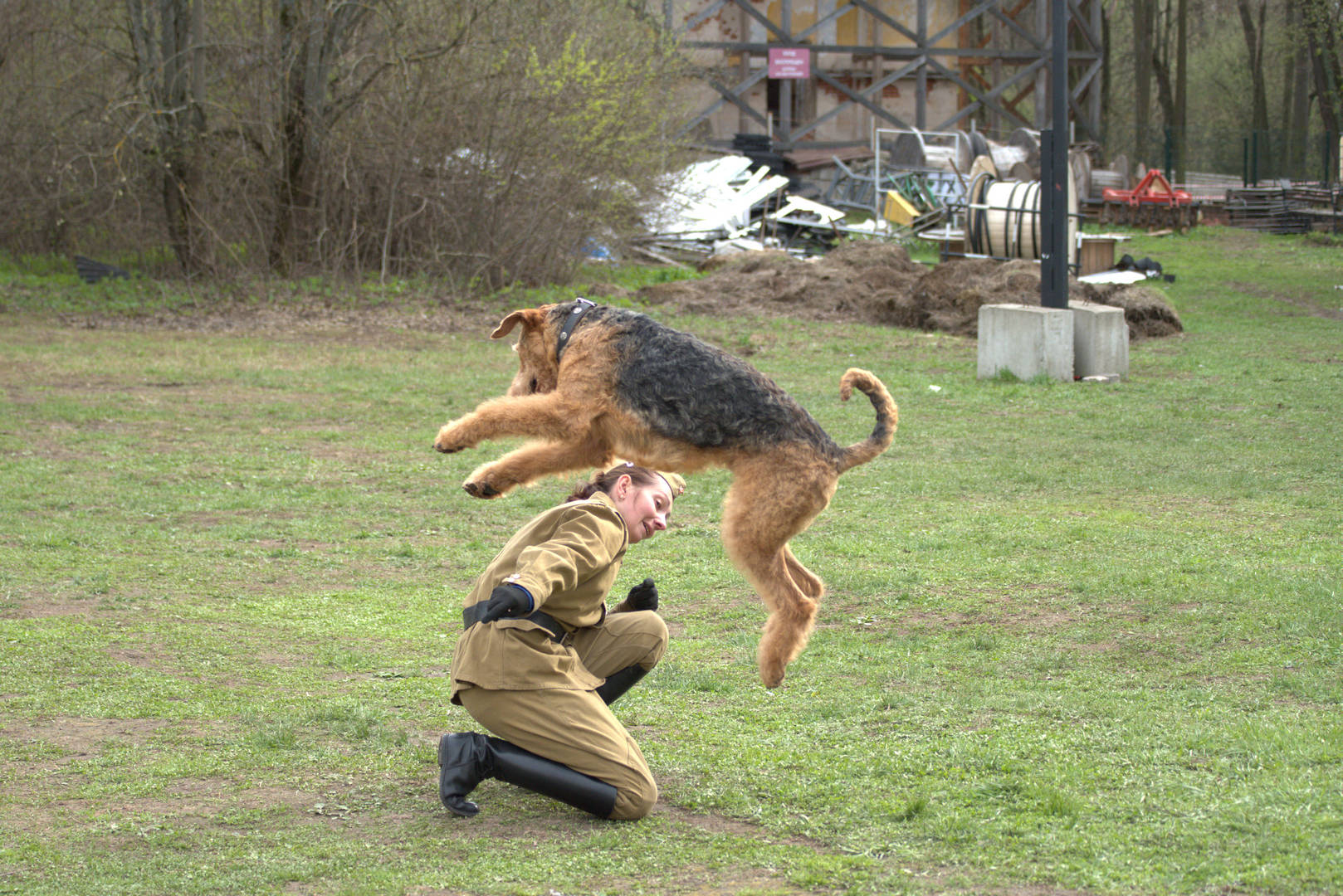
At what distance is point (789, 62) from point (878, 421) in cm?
2705

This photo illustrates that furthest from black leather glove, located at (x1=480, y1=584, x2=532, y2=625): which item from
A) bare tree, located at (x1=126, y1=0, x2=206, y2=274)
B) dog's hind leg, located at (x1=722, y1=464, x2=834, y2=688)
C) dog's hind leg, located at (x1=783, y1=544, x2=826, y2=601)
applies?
bare tree, located at (x1=126, y1=0, x2=206, y2=274)

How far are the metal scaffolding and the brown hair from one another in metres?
25.8

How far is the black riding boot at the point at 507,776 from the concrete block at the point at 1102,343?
10506 mm

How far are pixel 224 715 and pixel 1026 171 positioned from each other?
24222 mm

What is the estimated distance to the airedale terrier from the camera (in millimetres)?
4000

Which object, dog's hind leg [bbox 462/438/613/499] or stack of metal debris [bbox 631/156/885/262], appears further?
stack of metal debris [bbox 631/156/885/262]

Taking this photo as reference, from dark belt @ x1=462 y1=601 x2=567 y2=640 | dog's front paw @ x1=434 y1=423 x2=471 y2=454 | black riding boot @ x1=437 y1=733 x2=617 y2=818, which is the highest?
dog's front paw @ x1=434 y1=423 x2=471 y2=454

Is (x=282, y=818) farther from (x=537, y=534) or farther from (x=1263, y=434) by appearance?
(x=1263, y=434)

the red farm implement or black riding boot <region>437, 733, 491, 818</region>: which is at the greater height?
the red farm implement

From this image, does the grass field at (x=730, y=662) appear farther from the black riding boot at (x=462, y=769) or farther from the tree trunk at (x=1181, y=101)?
the tree trunk at (x=1181, y=101)

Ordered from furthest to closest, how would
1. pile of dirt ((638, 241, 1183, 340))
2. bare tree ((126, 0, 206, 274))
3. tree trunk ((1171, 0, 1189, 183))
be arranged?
tree trunk ((1171, 0, 1189, 183)), bare tree ((126, 0, 206, 274)), pile of dirt ((638, 241, 1183, 340))

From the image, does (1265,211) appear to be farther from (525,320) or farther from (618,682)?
(525,320)

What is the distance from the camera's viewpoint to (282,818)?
4.07 m

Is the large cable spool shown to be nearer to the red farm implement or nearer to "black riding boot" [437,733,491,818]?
the red farm implement
